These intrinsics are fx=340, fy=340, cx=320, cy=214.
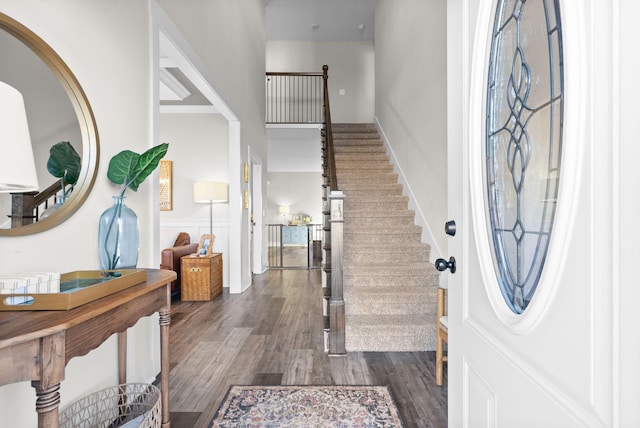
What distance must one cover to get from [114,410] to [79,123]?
1407 millimetres

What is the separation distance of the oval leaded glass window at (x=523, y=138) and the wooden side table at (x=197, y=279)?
159 inches

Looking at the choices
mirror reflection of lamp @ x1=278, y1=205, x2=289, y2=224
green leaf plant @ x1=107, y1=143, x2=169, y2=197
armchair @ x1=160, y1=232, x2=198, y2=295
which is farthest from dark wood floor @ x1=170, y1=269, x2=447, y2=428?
mirror reflection of lamp @ x1=278, y1=205, x2=289, y2=224

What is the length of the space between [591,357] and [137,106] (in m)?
2.37

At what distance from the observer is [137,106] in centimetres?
209

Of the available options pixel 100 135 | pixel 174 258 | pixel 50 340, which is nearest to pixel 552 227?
pixel 50 340

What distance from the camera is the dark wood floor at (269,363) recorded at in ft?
6.56

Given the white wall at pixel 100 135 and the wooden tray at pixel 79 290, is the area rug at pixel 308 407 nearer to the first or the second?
the white wall at pixel 100 135

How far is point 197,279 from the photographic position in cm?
438

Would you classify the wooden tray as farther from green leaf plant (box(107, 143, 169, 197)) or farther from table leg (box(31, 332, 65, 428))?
green leaf plant (box(107, 143, 169, 197))

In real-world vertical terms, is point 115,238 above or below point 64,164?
below

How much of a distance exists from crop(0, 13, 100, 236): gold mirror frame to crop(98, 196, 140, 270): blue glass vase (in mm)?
146

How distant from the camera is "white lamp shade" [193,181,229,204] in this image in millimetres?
5078

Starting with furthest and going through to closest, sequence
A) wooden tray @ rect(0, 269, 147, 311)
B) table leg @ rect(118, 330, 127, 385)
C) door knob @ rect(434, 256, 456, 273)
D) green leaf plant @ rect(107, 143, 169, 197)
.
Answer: table leg @ rect(118, 330, 127, 385) → green leaf plant @ rect(107, 143, 169, 197) → door knob @ rect(434, 256, 456, 273) → wooden tray @ rect(0, 269, 147, 311)

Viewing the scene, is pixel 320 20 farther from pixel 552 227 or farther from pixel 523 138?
pixel 552 227
